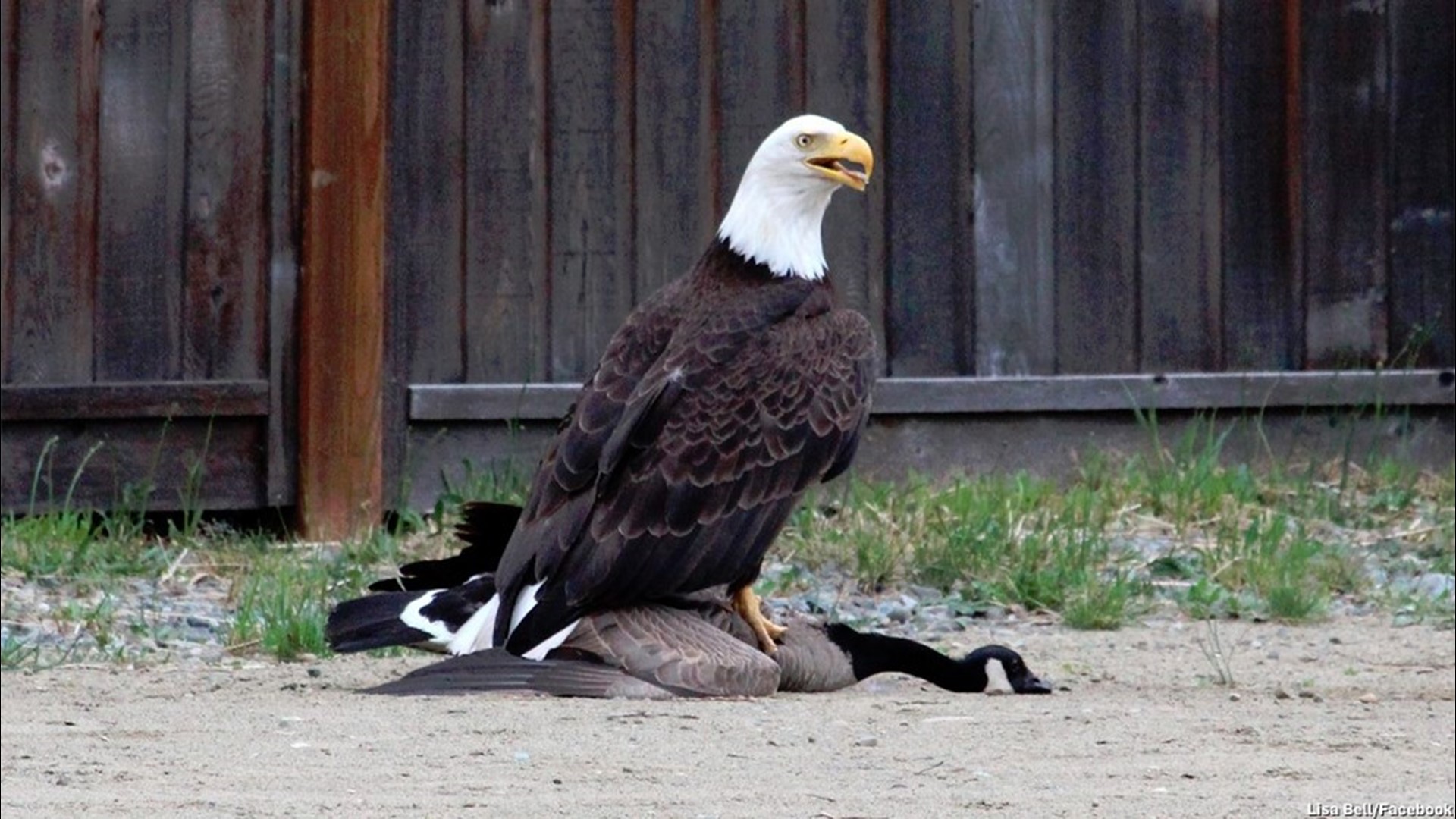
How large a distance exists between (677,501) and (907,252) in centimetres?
200

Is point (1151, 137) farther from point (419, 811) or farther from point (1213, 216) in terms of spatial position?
point (419, 811)

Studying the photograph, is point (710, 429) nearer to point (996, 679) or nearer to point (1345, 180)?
point (996, 679)

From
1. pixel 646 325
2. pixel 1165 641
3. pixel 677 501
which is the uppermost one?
pixel 646 325

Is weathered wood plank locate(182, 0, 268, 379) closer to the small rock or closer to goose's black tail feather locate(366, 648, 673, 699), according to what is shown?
goose's black tail feather locate(366, 648, 673, 699)

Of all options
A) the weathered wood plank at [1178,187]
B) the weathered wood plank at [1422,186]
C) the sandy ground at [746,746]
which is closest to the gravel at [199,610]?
the sandy ground at [746,746]

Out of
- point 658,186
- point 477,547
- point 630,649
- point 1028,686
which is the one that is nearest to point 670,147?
point 658,186

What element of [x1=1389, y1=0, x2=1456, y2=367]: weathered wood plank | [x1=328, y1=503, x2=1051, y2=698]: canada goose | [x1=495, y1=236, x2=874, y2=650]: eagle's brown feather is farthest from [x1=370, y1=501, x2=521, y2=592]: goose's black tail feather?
[x1=1389, y1=0, x2=1456, y2=367]: weathered wood plank

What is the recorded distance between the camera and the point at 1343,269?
7.11 m

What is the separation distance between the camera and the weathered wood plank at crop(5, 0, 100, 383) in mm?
6289

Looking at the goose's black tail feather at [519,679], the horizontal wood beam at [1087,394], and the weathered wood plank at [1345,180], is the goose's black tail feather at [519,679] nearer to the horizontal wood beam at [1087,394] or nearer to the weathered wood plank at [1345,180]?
the horizontal wood beam at [1087,394]

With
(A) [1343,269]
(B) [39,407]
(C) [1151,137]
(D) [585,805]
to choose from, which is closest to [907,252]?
(C) [1151,137]

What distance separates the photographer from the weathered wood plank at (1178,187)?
21.4ft

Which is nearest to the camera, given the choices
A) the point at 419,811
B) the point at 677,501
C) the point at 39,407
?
the point at 419,811

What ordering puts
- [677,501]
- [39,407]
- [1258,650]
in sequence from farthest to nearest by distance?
[39,407]
[1258,650]
[677,501]
